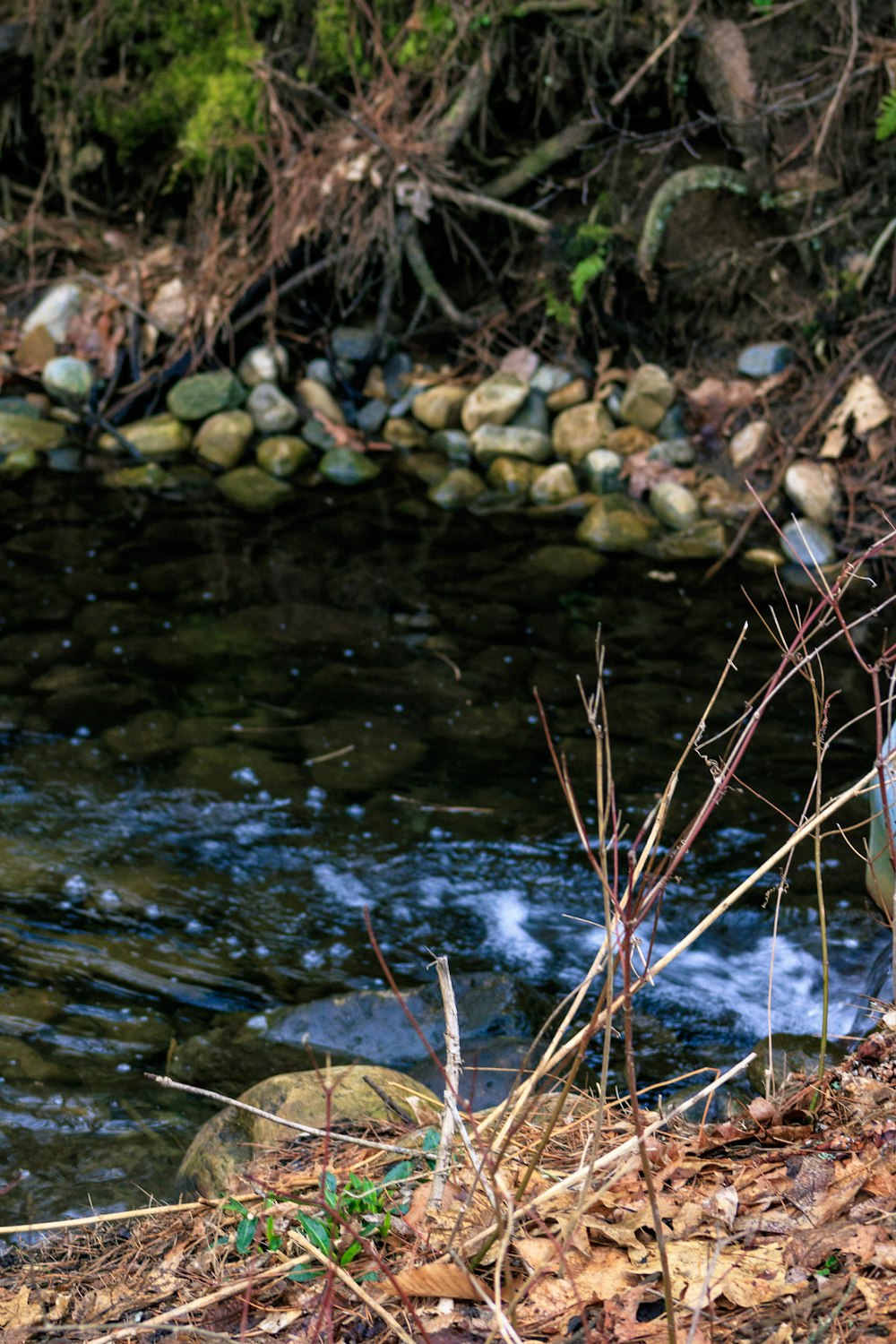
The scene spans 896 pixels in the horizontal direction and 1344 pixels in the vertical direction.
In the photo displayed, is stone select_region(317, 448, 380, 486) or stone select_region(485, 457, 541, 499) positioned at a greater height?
stone select_region(485, 457, 541, 499)

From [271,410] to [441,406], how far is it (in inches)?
44.0

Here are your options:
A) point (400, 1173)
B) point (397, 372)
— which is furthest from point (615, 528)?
point (400, 1173)

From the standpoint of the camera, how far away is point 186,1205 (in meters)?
2.37

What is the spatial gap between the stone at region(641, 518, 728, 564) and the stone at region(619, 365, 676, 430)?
0.95 m

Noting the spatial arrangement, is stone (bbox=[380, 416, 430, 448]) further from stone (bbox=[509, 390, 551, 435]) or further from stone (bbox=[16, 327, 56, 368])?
stone (bbox=[16, 327, 56, 368])

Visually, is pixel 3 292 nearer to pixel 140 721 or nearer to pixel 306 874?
pixel 140 721

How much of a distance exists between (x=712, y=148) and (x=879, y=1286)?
7302 millimetres

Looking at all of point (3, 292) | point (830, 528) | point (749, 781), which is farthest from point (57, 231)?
point (749, 781)

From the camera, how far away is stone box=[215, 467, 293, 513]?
7270 millimetres

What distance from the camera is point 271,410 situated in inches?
310

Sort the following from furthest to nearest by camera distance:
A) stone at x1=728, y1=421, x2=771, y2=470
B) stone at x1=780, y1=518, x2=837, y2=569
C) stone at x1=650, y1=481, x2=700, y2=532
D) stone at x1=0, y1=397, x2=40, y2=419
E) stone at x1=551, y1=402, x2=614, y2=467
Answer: stone at x1=0, y1=397, x2=40, y2=419 → stone at x1=551, y1=402, x2=614, y2=467 → stone at x1=728, y1=421, x2=771, y2=470 → stone at x1=650, y1=481, x2=700, y2=532 → stone at x1=780, y1=518, x2=837, y2=569

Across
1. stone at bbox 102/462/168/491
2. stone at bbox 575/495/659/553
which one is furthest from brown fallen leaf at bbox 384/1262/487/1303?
stone at bbox 102/462/168/491

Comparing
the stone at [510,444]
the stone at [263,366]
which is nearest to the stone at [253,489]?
the stone at [263,366]

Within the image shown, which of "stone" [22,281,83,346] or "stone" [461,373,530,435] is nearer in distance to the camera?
"stone" [461,373,530,435]
